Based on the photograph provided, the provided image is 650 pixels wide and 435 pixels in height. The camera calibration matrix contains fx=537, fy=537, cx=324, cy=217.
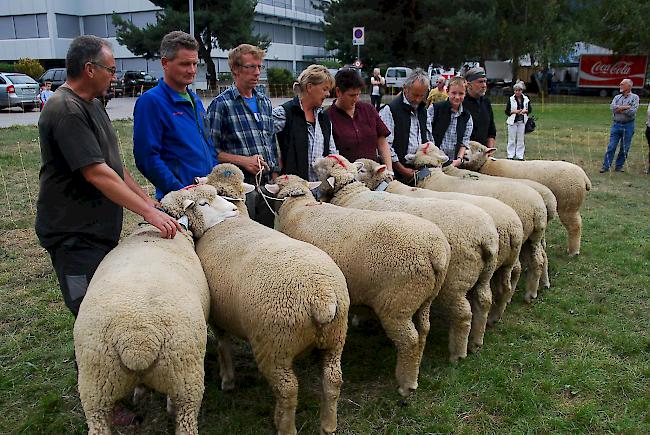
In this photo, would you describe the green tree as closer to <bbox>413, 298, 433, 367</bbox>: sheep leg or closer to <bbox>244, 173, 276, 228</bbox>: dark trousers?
<bbox>244, 173, 276, 228</bbox>: dark trousers

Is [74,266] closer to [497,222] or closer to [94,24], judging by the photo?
[497,222]

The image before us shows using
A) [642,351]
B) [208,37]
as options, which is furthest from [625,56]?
[642,351]

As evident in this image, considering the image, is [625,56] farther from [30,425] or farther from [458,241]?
[30,425]

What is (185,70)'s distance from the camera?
336 centimetres

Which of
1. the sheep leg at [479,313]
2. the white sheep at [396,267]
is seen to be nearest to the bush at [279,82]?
the sheep leg at [479,313]

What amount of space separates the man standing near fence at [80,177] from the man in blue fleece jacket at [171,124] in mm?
361

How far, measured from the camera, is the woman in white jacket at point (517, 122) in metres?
12.3

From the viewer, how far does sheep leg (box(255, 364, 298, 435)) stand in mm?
2799

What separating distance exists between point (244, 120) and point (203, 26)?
26894 mm

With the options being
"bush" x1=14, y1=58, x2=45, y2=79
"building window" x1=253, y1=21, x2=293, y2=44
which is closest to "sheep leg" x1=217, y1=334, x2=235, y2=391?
"bush" x1=14, y1=58, x2=45, y2=79

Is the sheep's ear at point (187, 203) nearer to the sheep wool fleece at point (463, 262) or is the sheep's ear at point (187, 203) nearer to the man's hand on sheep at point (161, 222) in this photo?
the man's hand on sheep at point (161, 222)

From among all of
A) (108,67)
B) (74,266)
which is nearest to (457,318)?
(74,266)

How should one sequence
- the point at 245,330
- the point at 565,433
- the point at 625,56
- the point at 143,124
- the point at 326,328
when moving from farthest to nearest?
the point at 625,56
the point at 143,124
the point at 565,433
the point at 245,330
the point at 326,328

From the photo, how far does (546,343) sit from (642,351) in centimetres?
67
